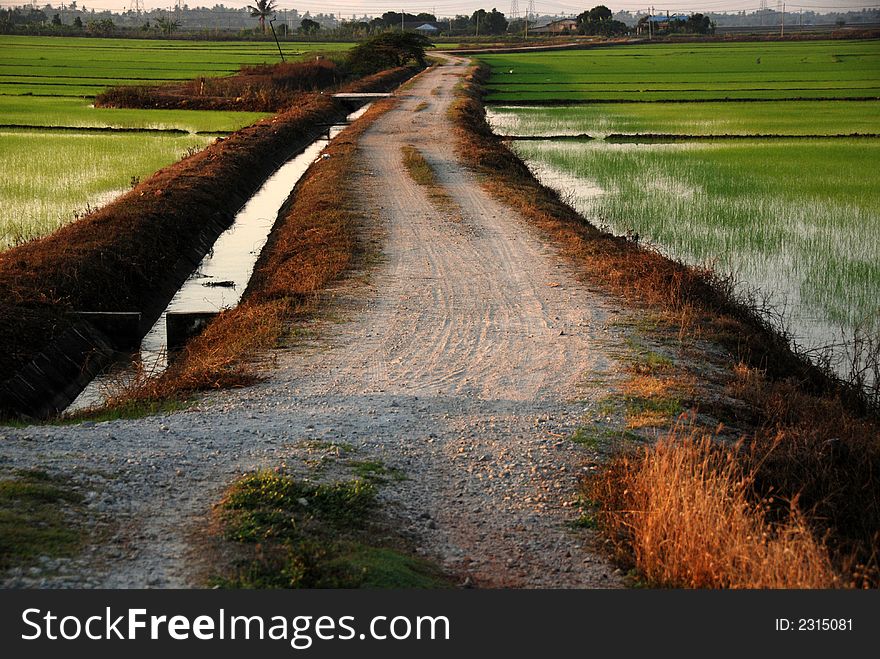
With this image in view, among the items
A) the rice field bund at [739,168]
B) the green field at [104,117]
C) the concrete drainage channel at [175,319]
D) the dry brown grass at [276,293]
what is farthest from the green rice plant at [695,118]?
the concrete drainage channel at [175,319]

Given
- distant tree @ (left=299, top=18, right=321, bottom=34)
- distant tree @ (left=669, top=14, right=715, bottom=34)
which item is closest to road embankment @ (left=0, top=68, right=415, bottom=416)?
distant tree @ (left=669, top=14, right=715, bottom=34)

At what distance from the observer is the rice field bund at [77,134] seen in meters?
17.1

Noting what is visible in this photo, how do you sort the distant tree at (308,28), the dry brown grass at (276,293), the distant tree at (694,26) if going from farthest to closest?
the distant tree at (308,28) → the distant tree at (694,26) → the dry brown grass at (276,293)

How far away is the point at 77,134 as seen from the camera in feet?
87.7

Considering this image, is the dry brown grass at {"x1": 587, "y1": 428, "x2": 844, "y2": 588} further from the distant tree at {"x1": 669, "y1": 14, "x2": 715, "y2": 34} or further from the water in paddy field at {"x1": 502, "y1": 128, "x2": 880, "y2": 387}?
the distant tree at {"x1": 669, "y1": 14, "x2": 715, "y2": 34}

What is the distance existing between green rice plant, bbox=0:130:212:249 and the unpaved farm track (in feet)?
22.7

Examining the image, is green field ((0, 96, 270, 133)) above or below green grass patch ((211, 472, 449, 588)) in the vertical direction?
above

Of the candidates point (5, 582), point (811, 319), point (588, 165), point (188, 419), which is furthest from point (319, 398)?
point (588, 165)

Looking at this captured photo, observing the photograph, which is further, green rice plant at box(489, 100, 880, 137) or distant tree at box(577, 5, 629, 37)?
distant tree at box(577, 5, 629, 37)

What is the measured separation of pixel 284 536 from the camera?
5.07 m

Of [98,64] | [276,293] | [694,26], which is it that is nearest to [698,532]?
[276,293]

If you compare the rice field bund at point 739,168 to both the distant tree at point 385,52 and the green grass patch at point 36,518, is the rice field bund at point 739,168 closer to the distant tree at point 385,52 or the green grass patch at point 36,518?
the green grass patch at point 36,518

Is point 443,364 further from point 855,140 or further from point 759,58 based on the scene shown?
point 759,58

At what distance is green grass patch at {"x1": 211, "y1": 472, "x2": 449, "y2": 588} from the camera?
459 centimetres
